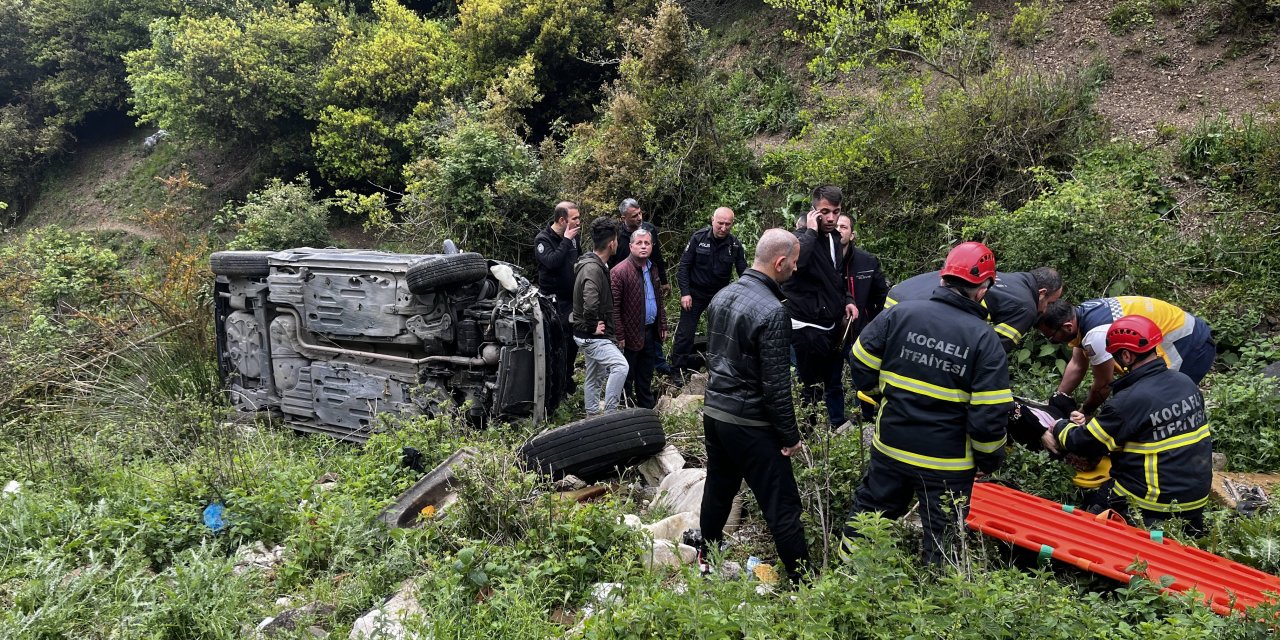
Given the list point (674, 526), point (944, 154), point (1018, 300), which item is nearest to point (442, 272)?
point (674, 526)

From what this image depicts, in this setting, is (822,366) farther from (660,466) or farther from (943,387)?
(943,387)

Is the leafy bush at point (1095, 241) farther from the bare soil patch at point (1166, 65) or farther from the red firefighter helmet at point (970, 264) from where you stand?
the red firefighter helmet at point (970, 264)

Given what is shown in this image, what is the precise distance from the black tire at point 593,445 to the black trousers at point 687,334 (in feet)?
→ 6.92

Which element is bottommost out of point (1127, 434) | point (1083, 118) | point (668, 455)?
point (668, 455)

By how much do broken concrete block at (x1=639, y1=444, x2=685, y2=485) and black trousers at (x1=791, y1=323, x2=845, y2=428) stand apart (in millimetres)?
1043

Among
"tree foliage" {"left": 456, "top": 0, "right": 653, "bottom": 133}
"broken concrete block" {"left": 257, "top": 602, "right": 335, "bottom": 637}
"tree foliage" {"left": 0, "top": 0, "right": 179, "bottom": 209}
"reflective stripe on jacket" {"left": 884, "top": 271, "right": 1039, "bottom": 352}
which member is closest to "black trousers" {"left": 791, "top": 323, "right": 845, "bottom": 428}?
"reflective stripe on jacket" {"left": 884, "top": 271, "right": 1039, "bottom": 352}

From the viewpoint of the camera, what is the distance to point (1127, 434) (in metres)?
3.80

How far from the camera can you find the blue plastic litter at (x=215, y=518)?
4426 mm

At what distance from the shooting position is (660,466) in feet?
17.1

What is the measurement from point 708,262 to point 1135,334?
3.52m

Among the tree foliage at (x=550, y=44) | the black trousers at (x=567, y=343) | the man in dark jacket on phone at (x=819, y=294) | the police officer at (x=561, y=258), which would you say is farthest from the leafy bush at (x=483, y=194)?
the man in dark jacket on phone at (x=819, y=294)

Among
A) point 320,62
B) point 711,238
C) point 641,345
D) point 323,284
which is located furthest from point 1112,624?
point 320,62

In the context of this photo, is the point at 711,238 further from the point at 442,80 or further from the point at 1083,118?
the point at 442,80

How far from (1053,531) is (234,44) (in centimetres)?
1618
